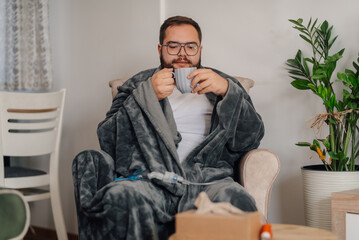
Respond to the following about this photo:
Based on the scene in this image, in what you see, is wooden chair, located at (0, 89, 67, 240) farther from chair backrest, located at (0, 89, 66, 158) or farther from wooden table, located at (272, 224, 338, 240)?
wooden table, located at (272, 224, 338, 240)

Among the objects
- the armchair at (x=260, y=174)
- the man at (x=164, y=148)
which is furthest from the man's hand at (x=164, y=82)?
the armchair at (x=260, y=174)

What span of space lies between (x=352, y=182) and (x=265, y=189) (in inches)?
15.2

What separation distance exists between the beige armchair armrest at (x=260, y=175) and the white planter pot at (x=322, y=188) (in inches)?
9.8

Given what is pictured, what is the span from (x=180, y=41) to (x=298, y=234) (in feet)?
3.36

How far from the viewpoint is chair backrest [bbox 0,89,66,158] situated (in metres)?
2.40

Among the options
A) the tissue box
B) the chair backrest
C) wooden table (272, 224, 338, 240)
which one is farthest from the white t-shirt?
the chair backrest

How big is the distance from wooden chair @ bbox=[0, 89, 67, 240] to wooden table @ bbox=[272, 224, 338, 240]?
1713 millimetres

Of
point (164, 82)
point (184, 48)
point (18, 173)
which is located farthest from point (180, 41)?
point (18, 173)

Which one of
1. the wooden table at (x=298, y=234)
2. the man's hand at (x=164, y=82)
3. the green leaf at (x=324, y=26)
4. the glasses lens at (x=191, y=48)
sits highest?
Answer: the green leaf at (x=324, y=26)

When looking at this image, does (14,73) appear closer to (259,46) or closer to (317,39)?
(259,46)

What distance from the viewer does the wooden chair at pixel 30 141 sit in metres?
2.40

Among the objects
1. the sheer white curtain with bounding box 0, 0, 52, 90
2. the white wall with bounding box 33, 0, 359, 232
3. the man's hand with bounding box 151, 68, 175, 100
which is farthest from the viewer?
the sheer white curtain with bounding box 0, 0, 52, 90

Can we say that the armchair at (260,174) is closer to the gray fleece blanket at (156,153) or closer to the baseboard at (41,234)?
the gray fleece blanket at (156,153)

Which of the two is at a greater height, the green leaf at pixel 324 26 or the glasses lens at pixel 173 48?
the green leaf at pixel 324 26
